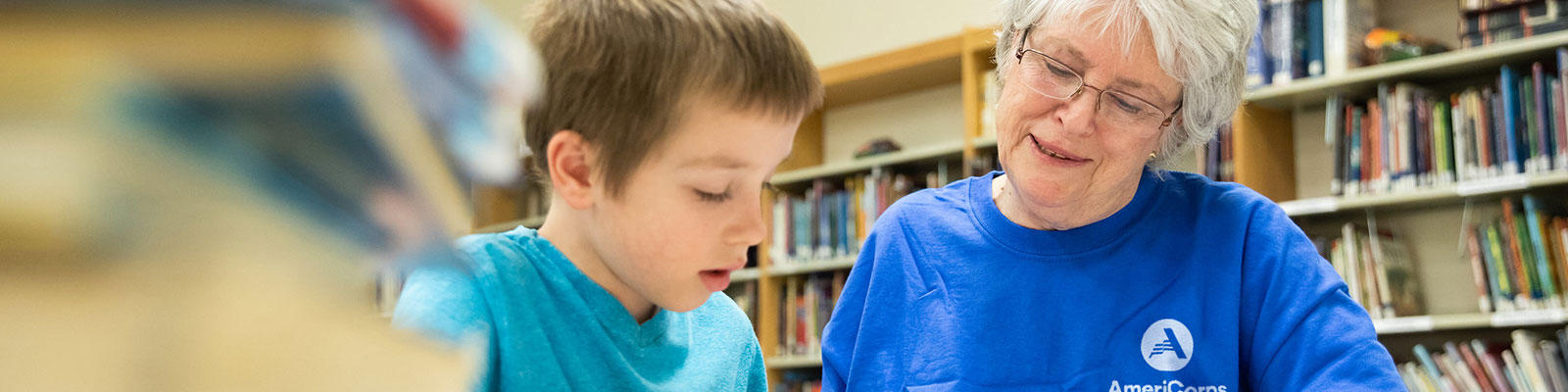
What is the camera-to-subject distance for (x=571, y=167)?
63cm

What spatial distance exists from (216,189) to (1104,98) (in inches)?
45.9

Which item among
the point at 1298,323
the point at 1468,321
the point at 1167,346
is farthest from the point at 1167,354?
the point at 1468,321

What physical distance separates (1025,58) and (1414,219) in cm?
242

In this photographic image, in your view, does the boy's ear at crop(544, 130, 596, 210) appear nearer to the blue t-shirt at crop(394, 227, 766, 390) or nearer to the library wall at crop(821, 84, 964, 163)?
the blue t-shirt at crop(394, 227, 766, 390)

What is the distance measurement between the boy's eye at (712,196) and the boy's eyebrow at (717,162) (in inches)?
0.7

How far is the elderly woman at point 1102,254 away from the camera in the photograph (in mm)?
1152

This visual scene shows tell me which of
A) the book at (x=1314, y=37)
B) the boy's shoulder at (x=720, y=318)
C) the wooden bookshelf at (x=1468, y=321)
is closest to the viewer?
the boy's shoulder at (x=720, y=318)

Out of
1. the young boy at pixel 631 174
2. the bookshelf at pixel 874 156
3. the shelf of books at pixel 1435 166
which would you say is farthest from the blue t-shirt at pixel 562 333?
the bookshelf at pixel 874 156

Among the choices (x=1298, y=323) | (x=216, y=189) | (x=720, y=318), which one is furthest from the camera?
(x=1298, y=323)

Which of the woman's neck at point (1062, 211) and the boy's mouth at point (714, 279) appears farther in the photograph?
the woman's neck at point (1062, 211)

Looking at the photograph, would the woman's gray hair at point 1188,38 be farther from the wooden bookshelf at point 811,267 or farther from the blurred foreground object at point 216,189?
the wooden bookshelf at point 811,267

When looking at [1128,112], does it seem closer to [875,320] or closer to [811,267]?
[875,320]

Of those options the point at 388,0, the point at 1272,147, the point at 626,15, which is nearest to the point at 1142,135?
the point at 626,15

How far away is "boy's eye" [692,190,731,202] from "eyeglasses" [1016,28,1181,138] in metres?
0.68
